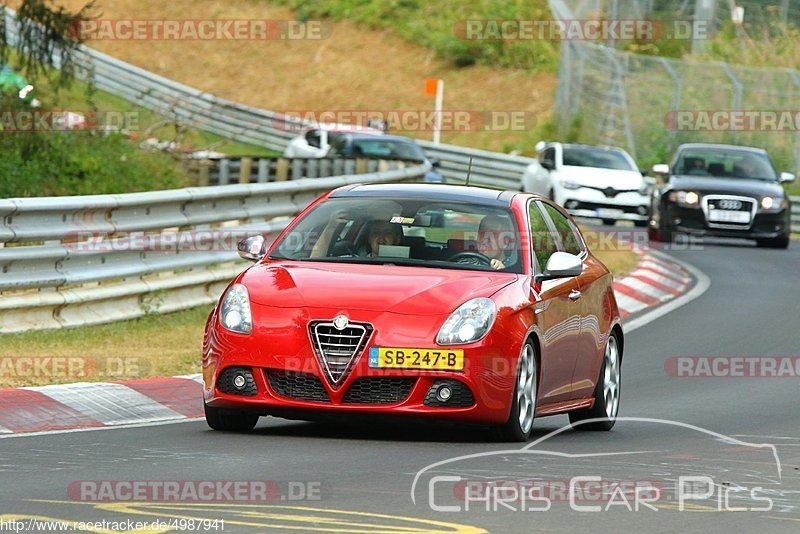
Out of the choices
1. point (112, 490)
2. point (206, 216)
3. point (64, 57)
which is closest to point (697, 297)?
point (206, 216)

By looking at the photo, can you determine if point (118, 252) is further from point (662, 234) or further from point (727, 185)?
point (727, 185)

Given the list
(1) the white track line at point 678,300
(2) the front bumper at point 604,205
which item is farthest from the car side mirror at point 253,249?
(2) the front bumper at point 604,205

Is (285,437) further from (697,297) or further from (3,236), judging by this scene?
(697,297)

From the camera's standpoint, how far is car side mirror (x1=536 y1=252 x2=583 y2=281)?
10.2 meters

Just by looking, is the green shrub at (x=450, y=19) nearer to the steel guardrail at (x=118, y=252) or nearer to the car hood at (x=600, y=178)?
the car hood at (x=600, y=178)

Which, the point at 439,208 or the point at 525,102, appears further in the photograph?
the point at 525,102

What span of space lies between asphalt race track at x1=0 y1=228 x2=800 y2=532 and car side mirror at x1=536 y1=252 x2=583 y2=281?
2.95 feet

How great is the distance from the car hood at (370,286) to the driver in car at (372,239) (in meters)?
0.29

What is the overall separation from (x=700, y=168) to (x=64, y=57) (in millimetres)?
10455

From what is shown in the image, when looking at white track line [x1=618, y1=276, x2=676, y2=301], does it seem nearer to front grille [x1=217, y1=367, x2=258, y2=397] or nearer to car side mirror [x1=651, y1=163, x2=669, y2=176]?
car side mirror [x1=651, y1=163, x2=669, y2=176]

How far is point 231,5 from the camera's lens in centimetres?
6556

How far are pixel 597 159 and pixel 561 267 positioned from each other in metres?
23.6

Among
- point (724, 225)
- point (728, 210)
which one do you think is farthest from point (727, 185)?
point (724, 225)

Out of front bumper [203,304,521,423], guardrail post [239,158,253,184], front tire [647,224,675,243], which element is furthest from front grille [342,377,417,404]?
front tire [647,224,675,243]
